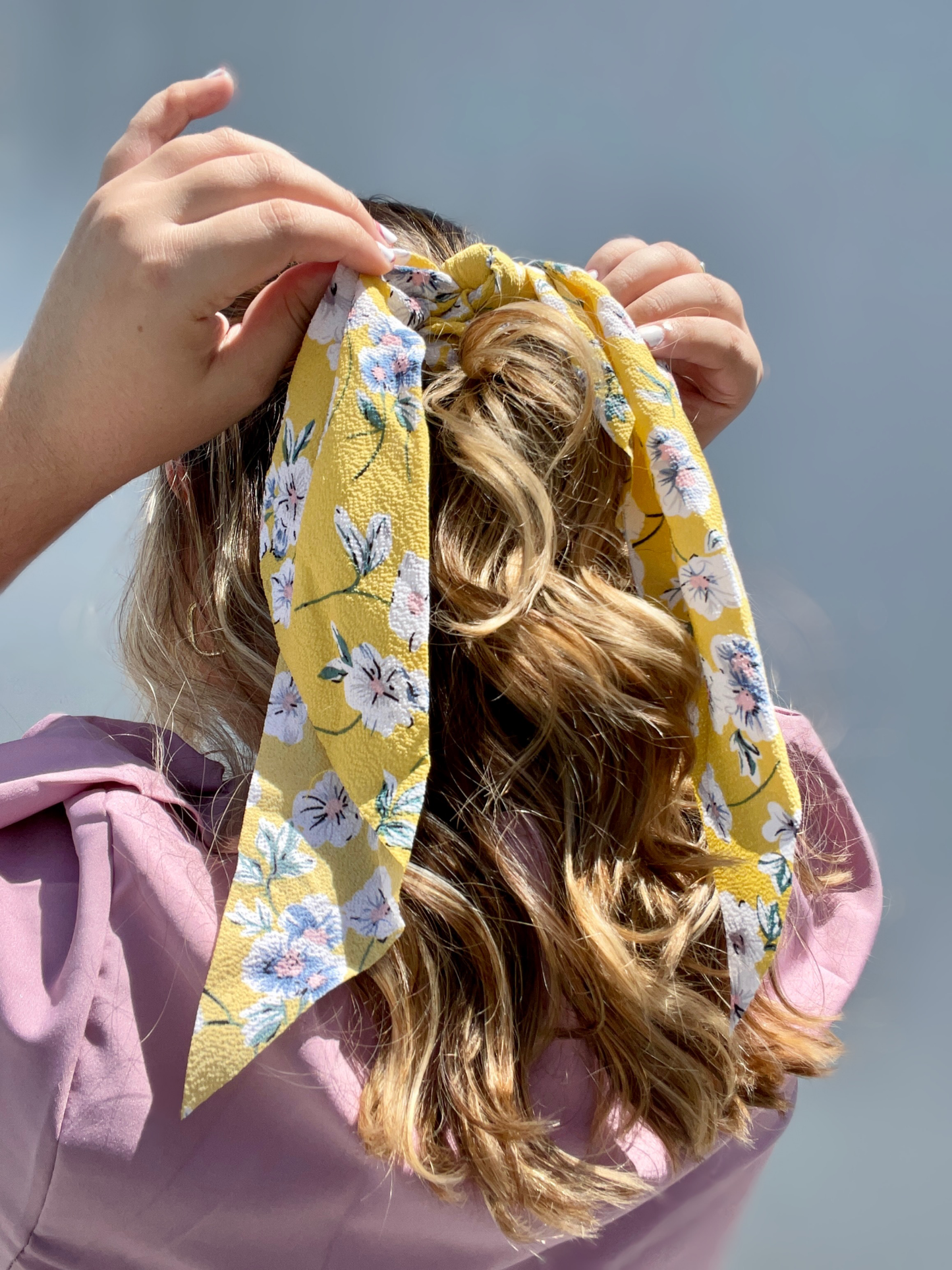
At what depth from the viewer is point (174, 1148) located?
417 millimetres

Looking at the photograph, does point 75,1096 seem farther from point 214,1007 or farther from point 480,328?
point 480,328

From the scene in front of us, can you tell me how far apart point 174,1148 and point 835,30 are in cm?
159

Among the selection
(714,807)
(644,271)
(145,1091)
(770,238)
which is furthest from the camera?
(770,238)

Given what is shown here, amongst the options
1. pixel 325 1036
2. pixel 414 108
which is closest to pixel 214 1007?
pixel 325 1036

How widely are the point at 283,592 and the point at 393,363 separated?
0.13m

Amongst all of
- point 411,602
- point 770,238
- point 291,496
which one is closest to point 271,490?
point 291,496

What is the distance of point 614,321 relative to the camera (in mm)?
534

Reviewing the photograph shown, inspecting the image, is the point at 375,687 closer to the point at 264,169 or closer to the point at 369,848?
the point at 369,848

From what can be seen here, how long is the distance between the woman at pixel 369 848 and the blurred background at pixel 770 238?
81 centimetres

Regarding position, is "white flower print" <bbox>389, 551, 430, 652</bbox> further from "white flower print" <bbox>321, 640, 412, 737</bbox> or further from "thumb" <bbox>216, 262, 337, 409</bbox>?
"thumb" <bbox>216, 262, 337, 409</bbox>

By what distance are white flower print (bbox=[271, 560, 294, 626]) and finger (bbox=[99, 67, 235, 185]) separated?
0.23 meters

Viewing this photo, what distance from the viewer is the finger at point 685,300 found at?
2.06 ft

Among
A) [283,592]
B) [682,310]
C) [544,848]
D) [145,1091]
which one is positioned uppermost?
[682,310]

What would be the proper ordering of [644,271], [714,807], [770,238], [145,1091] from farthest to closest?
[770,238], [644,271], [714,807], [145,1091]
